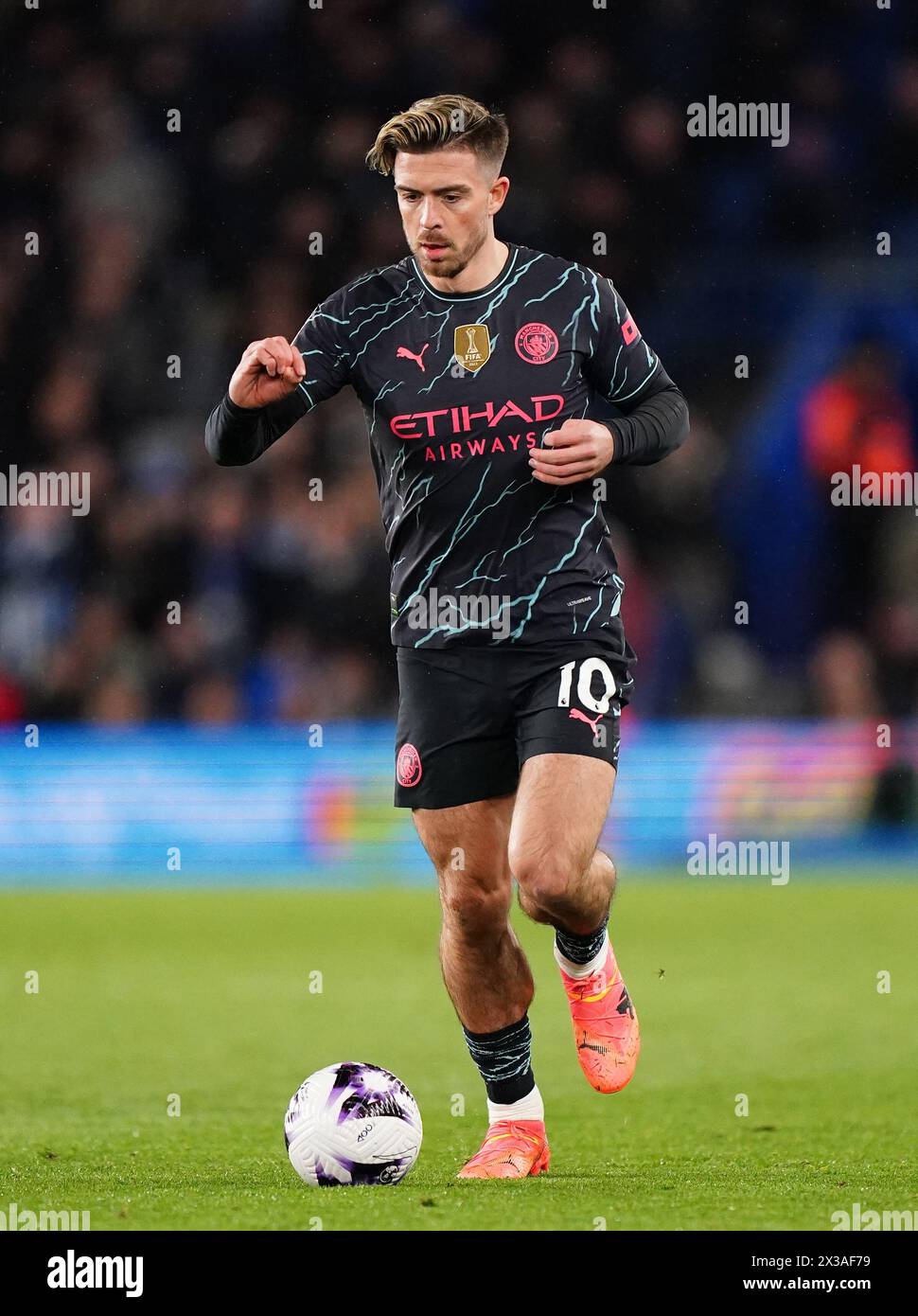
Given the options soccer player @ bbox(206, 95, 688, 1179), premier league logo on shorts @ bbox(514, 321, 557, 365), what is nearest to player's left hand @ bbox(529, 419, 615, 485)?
soccer player @ bbox(206, 95, 688, 1179)

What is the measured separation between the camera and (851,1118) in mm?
6207

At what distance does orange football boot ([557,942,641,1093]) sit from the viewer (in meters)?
5.38

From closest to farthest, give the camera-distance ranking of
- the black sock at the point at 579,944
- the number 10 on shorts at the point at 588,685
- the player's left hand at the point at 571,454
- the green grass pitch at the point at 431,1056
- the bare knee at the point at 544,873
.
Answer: the green grass pitch at the point at 431,1056, the bare knee at the point at 544,873, the player's left hand at the point at 571,454, the number 10 on shorts at the point at 588,685, the black sock at the point at 579,944

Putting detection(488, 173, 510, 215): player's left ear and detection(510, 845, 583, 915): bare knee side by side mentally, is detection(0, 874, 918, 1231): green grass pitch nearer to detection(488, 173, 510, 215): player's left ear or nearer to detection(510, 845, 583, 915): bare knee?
detection(510, 845, 583, 915): bare knee

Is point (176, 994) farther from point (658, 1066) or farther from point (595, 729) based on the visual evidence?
point (595, 729)

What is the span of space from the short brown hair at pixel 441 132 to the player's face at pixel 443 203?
1.1 inches

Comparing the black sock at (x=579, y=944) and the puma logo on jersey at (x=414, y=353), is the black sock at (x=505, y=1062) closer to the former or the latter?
the black sock at (x=579, y=944)

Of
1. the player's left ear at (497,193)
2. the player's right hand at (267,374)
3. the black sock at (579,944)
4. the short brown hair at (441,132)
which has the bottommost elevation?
the black sock at (579,944)

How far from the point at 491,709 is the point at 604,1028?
37.0 inches

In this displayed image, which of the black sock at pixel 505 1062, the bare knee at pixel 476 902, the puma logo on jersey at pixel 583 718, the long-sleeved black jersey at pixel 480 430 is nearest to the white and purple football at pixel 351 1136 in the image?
the black sock at pixel 505 1062

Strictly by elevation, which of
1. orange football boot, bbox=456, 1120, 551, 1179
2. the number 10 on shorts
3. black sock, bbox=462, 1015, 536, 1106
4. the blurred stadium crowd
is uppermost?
the blurred stadium crowd

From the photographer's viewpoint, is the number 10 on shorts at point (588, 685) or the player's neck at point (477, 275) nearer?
the number 10 on shorts at point (588, 685)

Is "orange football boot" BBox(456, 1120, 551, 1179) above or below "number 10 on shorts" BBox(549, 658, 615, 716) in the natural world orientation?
below

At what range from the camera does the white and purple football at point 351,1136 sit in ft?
16.3
